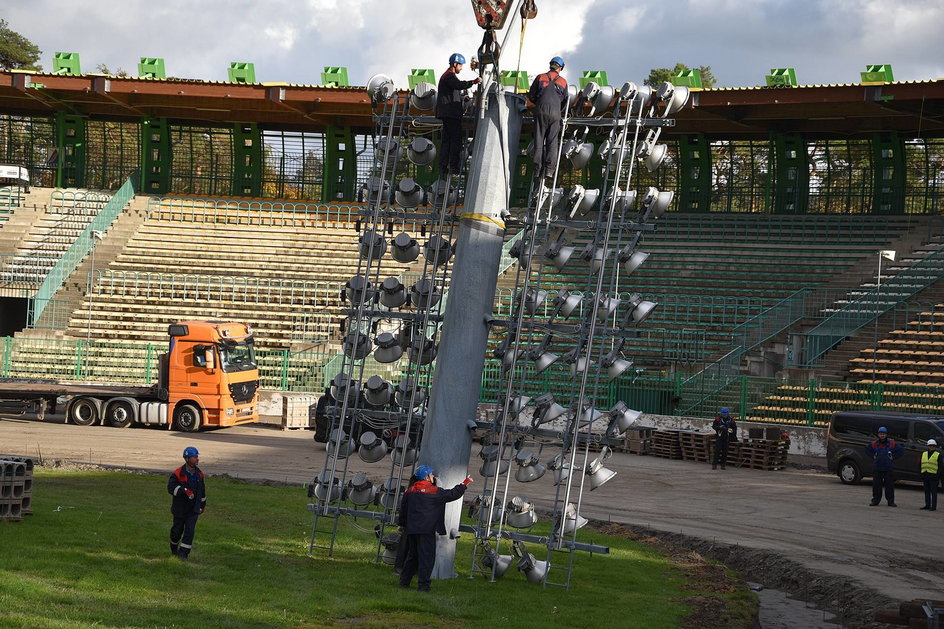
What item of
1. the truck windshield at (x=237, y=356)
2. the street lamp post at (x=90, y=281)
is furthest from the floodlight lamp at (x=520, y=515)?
the street lamp post at (x=90, y=281)

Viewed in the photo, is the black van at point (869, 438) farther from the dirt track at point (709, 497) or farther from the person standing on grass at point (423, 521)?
the person standing on grass at point (423, 521)

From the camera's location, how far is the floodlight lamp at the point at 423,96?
48.2ft

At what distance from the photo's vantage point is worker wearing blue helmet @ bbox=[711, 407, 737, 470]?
28.4 m

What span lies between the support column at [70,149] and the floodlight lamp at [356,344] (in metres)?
39.6

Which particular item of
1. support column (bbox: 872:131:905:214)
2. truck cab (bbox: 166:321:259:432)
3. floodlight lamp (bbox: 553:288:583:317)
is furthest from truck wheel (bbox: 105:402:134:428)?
support column (bbox: 872:131:905:214)

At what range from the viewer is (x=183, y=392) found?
3091 cm

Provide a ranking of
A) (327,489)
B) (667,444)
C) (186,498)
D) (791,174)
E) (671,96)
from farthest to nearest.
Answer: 1. (791,174)
2. (667,444)
3. (327,489)
4. (671,96)
5. (186,498)

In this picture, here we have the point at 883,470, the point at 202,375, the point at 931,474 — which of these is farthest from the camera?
the point at 202,375

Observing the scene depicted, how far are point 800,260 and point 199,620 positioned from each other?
33.9 metres

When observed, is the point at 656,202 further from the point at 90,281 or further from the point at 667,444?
the point at 90,281

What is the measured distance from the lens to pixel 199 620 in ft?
35.8

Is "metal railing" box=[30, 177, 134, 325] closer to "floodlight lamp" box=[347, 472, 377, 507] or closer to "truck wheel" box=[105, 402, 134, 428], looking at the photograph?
"truck wheel" box=[105, 402, 134, 428]

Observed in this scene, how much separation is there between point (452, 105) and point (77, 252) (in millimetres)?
32231

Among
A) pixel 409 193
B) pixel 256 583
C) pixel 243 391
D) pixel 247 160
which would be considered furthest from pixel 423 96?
pixel 247 160
